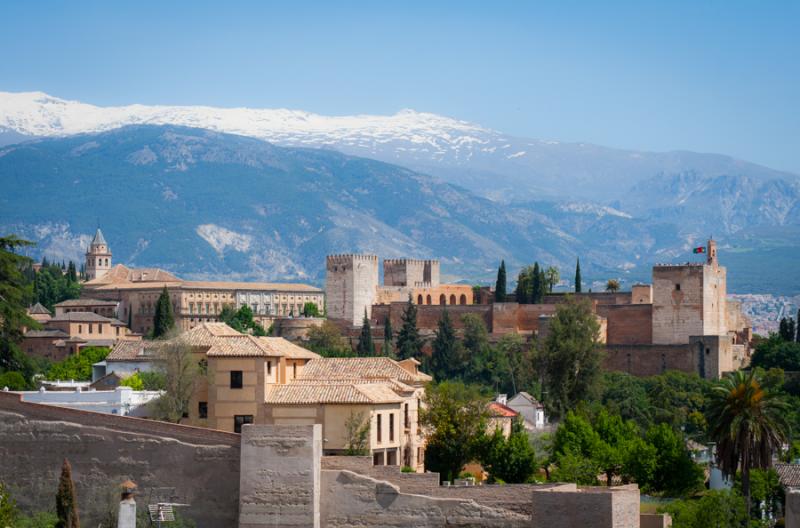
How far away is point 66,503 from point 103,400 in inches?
244

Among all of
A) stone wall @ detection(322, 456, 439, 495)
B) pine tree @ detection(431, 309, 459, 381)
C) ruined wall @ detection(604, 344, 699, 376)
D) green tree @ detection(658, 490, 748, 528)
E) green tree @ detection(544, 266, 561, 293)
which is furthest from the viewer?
green tree @ detection(544, 266, 561, 293)

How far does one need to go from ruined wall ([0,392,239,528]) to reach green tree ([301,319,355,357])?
62.9 metres

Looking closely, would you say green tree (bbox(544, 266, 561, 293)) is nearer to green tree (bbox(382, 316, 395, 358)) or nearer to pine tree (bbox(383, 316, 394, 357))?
green tree (bbox(382, 316, 395, 358))

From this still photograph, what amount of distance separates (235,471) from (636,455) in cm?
1690

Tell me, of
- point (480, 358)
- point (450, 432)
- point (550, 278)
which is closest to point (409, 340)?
point (480, 358)

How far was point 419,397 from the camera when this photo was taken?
5431cm

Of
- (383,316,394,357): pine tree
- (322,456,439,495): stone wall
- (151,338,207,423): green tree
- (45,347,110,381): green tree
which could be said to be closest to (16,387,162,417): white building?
(151,338,207,423): green tree

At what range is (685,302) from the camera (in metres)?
109

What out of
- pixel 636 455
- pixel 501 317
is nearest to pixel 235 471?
pixel 636 455

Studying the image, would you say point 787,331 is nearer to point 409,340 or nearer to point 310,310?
point 409,340

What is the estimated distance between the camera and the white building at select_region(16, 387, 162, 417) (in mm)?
48178

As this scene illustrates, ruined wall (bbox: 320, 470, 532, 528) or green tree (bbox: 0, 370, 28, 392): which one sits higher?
green tree (bbox: 0, 370, 28, 392)

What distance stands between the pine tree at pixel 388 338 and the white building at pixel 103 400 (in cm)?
6052

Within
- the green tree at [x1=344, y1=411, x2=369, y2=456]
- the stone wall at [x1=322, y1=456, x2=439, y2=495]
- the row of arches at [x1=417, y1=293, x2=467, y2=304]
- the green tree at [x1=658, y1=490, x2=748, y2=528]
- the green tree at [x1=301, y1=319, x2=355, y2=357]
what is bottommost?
the green tree at [x1=658, y1=490, x2=748, y2=528]
